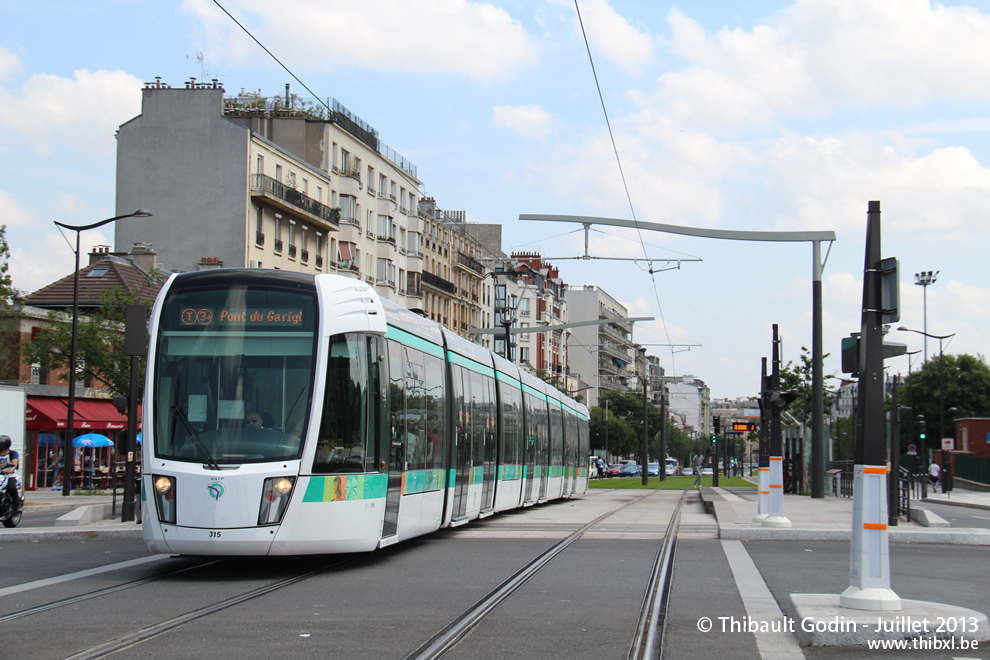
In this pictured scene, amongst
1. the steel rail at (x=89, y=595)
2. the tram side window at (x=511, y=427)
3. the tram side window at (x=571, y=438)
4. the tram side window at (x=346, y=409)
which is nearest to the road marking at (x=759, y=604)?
the tram side window at (x=346, y=409)

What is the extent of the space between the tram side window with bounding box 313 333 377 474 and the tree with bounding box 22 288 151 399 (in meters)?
27.2

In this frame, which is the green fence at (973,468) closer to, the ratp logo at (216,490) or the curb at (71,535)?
the curb at (71,535)

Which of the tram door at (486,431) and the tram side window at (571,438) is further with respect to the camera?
the tram side window at (571,438)

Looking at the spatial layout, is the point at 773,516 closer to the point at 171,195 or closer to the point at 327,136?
the point at 171,195

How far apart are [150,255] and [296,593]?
1703 inches

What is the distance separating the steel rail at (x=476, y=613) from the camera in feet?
25.7

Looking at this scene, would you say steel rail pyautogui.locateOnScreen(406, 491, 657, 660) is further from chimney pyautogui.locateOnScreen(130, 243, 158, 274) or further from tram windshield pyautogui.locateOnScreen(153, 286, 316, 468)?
chimney pyautogui.locateOnScreen(130, 243, 158, 274)

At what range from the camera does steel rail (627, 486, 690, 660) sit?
796 centimetres

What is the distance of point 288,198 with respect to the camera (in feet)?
180

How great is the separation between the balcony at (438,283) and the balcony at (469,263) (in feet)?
11.1

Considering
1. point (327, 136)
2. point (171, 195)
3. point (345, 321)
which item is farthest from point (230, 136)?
point (345, 321)

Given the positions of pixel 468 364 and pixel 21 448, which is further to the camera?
pixel 21 448

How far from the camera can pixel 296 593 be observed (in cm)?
1082

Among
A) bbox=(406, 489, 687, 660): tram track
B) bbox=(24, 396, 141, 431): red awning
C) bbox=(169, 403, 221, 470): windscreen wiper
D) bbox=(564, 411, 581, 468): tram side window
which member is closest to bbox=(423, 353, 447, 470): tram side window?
bbox=(406, 489, 687, 660): tram track
